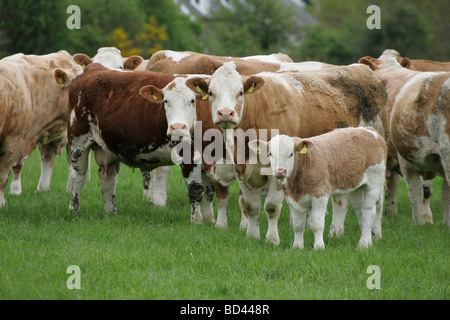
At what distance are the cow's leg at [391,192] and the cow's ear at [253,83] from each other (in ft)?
12.6

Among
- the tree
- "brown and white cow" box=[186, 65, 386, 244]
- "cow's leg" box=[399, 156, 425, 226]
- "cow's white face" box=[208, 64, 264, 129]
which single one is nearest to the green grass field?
"cow's leg" box=[399, 156, 425, 226]

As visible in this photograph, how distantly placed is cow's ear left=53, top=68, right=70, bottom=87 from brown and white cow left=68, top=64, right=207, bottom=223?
717 mm

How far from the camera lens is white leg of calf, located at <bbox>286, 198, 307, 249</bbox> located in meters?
7.18

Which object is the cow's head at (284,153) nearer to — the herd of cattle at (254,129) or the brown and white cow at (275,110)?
the herd of cattle at (254,129)

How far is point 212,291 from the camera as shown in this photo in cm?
604

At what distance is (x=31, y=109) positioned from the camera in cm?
1010

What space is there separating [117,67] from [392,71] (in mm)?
4648

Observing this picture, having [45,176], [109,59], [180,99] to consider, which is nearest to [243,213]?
[180,99]

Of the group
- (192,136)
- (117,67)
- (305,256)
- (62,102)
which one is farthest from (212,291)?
(62,102)

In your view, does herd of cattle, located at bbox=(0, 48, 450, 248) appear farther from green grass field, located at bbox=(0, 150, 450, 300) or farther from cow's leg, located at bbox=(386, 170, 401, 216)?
green grass field, located at bbox=(0, 150, 450, 300)

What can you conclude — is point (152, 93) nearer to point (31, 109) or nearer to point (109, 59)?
point (109, 59)

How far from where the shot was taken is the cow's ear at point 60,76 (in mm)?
10133

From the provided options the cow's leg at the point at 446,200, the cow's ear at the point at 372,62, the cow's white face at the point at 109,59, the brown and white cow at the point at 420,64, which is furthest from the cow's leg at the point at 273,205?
the brown and white cow at the point at 420,64

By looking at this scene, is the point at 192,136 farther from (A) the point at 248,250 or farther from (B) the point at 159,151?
(A) the point at 248,250
